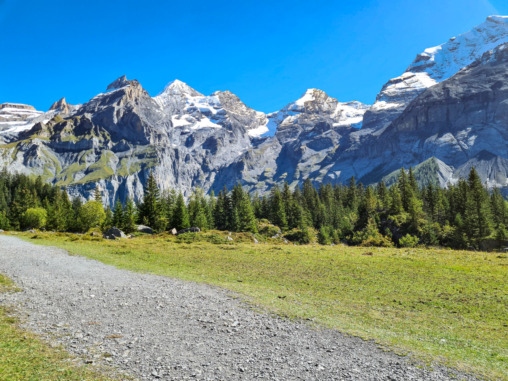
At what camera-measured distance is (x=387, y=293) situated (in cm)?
2105

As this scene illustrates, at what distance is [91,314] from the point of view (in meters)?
15.0

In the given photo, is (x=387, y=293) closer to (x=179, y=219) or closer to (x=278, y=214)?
(x=179, y=219)

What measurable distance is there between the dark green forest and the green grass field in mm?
41560

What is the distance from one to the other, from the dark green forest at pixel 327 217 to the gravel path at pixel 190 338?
5830 cm

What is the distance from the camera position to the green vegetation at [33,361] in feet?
30.2

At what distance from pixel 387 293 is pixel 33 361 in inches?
742

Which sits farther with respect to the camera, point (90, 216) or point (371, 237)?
point (90, 216)

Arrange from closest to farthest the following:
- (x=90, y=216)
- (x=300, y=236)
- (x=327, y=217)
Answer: (x=300, y=236), (x=90, y=216), (x=327, y=217)

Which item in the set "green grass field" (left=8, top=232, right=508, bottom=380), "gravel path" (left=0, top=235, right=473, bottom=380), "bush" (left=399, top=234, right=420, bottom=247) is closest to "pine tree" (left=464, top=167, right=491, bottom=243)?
"bush" (left=399, top=234, right=420, bottom=247)

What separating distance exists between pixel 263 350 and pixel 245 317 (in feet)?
11.4

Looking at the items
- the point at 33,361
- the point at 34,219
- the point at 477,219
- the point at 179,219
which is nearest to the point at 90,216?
the point at 34,219

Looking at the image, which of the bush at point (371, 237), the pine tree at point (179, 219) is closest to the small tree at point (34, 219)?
the pine tree at point (179, 219)

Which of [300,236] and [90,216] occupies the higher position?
[90,216]

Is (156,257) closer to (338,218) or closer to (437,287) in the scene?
(437,287)
